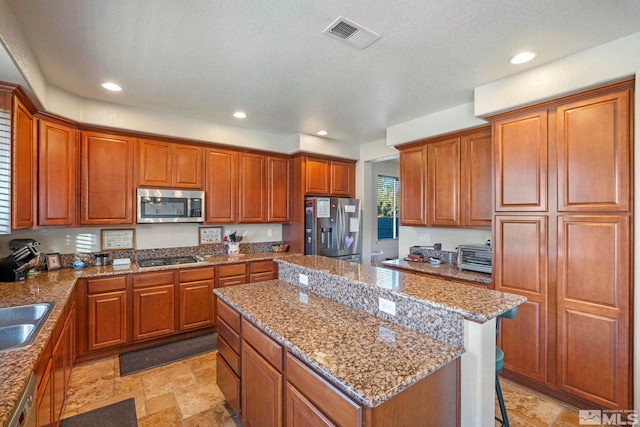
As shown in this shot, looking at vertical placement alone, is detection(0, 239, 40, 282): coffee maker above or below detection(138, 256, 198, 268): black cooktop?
above

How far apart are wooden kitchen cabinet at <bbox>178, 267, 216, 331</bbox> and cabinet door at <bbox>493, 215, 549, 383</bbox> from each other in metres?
3.04

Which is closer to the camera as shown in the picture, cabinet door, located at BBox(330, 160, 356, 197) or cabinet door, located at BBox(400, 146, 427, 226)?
cabinet door, located at BBox(400, 146, 427, 226)

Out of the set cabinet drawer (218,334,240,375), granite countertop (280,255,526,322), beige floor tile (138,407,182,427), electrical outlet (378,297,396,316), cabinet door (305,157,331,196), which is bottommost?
beige floor tile (138,407,182,427)

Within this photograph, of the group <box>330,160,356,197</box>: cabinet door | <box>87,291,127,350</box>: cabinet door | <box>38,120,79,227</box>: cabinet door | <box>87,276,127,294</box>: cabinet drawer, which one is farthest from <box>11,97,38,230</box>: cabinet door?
<box>330,160,356,197</box>: cabinet door

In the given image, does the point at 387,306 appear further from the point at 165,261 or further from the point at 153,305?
the point at 165,261

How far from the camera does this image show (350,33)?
1912 millimetres

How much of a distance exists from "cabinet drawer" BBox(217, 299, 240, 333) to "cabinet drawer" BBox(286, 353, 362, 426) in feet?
2.21

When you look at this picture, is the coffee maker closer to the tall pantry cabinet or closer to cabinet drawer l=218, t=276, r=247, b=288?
cabinet drawer l=218, t=276, r=247, b=288

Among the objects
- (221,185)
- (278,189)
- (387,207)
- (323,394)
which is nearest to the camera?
(323,394)

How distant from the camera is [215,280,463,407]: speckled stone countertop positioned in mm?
1080

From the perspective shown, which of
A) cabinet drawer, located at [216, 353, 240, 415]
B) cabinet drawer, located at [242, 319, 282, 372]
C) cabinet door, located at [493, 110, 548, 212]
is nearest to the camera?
cabinet drawer, located at [242, 319, 282, 372]

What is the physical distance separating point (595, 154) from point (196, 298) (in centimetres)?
392

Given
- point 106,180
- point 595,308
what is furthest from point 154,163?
point 595,308

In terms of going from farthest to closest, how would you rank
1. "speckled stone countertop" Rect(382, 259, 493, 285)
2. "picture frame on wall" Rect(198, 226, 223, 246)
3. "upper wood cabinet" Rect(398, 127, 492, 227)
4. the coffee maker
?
"picture frame on wall" Rect(198, 226, 223, 246) → "upper wood cabinet" Rect(398, 127, 492, 227) → "speckled stone countertop" Rect(382, 259, 493, 285) → the coffee maker
